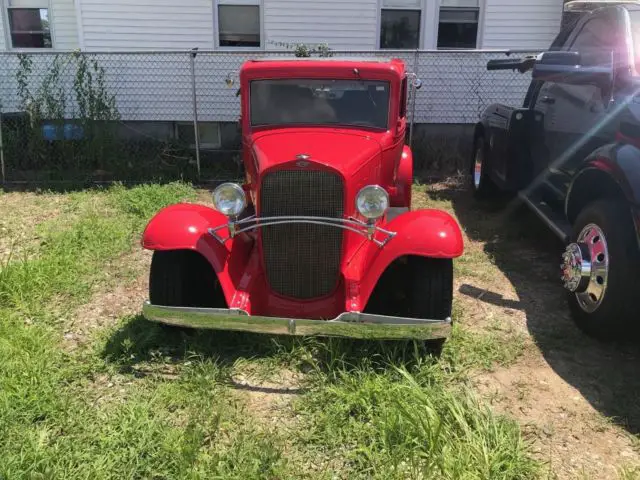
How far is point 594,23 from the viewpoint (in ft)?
16.6

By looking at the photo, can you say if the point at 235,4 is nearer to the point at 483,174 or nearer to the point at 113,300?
the point at 483,174

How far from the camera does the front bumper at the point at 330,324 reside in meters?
3.25

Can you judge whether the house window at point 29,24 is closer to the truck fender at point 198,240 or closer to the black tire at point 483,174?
the black tire at point 483,174

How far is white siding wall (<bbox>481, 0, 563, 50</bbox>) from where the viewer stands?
9430mm

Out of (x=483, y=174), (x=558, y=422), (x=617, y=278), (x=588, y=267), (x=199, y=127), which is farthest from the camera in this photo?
(x=199, y=127)

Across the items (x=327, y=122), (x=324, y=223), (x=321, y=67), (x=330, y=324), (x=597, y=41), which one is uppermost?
(x=597, y=41)

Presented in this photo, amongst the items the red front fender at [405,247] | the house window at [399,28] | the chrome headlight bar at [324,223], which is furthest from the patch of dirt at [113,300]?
the house window at [399,28]

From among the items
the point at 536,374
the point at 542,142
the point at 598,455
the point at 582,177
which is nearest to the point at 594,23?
the point at 542,142

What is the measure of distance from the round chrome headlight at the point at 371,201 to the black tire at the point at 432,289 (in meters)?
0.42

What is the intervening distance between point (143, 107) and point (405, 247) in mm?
7411

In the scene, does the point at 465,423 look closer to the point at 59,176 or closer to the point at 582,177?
the point at 582,177

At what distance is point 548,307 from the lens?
4.51m

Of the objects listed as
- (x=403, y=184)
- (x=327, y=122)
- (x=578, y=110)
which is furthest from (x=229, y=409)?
(x=578, y=110)

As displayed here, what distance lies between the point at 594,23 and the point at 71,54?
279 inches
